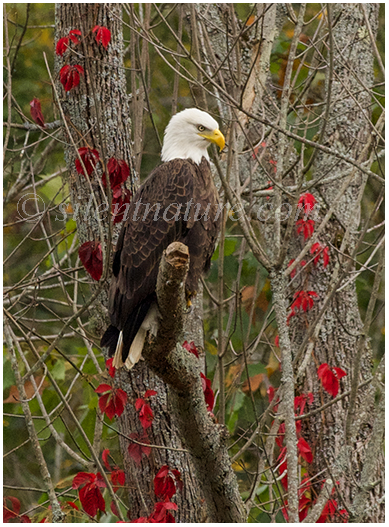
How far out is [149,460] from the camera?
10.9 feet

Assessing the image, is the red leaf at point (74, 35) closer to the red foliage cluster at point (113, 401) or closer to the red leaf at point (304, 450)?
the red foliage cluster at point (113, 401)

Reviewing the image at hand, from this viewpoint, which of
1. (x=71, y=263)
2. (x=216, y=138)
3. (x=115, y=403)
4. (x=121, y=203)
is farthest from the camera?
(x=71, y=263)

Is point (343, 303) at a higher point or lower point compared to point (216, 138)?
lower

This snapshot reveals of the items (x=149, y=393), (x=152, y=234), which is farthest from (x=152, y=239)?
(x=149, y=393)

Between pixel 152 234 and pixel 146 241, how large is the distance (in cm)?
5

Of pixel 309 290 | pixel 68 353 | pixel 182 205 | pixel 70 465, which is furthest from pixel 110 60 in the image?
pixel 70 465

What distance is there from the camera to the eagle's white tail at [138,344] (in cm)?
286

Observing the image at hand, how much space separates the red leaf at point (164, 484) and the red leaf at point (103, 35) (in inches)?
92.9

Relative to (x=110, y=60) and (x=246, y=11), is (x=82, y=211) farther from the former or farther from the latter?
(x=246, y=11)

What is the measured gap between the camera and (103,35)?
3406 mm

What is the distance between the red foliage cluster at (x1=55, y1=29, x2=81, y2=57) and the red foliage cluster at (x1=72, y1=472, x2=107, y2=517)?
233 cm

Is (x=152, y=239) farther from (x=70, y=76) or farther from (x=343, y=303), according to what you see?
(x=343, y=303)

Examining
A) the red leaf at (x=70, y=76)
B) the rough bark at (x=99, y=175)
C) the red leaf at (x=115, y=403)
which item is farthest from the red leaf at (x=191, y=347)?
the red leaf at (x=70, y=76)

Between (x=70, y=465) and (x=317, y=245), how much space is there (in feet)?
11.7
